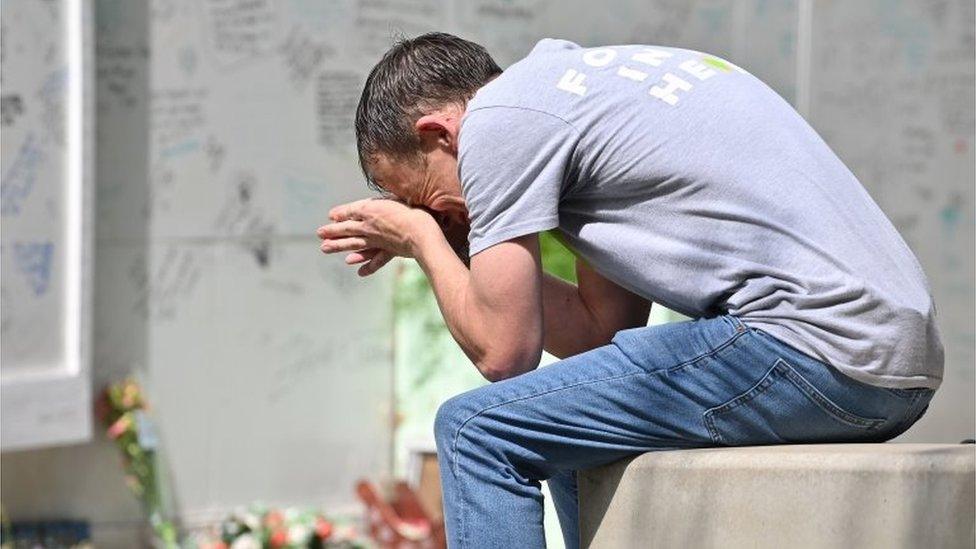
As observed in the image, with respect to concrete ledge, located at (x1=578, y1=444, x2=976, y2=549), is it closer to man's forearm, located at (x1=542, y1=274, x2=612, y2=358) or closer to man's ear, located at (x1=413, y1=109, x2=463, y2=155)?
man's forearm, located at (x1=542, y1=274, x2=612, y2=358)

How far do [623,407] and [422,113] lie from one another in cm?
60

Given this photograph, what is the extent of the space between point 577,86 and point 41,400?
9.48 ft

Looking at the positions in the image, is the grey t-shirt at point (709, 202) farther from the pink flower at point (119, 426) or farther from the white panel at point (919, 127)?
the white panel at point (919, 127)

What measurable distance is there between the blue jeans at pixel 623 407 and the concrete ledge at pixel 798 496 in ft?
0.21

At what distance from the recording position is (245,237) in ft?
18.3

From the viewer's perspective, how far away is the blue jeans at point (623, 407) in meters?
2.49

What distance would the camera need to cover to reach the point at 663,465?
261 cm

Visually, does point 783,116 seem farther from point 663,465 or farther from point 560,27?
point 560,27

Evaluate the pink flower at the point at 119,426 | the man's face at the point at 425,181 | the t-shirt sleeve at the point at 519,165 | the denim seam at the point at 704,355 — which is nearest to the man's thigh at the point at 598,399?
the denim seam at the point at 704,355

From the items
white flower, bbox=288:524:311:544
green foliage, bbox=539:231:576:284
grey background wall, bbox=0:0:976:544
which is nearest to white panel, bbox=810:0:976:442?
grey background wall, bbox=0:0:976:544

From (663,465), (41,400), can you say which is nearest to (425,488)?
(41,400)

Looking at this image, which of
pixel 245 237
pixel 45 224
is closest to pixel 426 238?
pixel 45 224

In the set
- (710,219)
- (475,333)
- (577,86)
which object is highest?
(577,86)

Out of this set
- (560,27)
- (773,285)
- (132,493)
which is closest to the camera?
(773,285)
